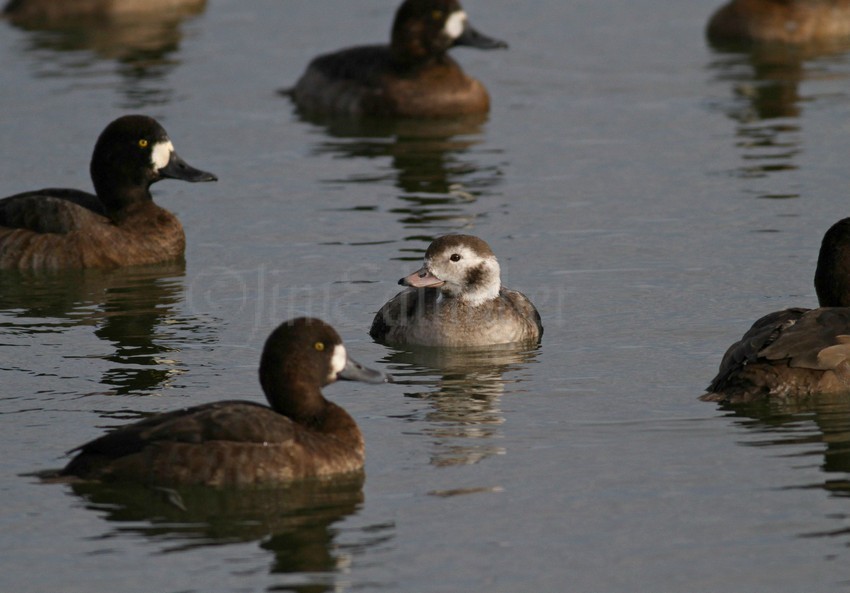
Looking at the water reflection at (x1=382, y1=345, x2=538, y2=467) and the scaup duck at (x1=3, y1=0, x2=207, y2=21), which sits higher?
the scaup duck at (x1=3, y1=0, x2=207, y2=21)

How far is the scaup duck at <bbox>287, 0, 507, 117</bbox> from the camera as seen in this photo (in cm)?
2123

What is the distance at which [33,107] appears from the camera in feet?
73.6

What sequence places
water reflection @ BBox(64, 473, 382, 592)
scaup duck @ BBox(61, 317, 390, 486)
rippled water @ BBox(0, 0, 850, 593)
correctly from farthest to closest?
1. scaup duck @ BBox(61, 317, 390, 486)
2. rippled water @ BBox(0, 0, 850, 593)
3. water reflection @ BBox(64, 473, 382, 592)

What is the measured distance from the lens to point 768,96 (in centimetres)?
2172

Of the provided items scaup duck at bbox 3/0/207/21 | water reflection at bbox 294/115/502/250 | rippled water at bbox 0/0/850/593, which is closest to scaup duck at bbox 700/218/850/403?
rippled water at bbox 0/0/850/593

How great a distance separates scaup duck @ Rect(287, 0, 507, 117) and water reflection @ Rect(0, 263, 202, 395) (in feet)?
21.1

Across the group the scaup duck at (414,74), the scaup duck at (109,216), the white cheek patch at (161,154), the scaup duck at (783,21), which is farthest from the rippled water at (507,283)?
the white cheek patch at (161,154)

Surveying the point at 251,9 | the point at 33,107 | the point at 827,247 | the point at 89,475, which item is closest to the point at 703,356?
the point at 827,247

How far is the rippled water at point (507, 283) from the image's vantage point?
858 cm

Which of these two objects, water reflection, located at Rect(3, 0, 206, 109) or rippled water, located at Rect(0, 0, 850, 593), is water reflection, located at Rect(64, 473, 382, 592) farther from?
water reflection, located at Rect(3, 0, 206, 109)

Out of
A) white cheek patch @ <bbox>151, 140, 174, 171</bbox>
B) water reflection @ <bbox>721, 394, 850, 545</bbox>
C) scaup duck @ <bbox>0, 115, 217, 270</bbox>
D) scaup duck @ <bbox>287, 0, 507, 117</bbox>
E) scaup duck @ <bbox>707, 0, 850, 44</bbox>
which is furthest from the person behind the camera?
scaup duck @ <bbox>707, 0, 850, 44</bbox>

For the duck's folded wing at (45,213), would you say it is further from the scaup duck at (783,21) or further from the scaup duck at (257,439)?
the scaup duck at (783,21)

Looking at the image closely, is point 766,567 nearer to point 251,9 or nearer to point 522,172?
point 522,172

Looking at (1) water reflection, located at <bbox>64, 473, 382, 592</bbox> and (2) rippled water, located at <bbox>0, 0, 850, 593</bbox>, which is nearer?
(1) water reflection, located at <bbox>64, 473, 382, 592</bbox>
